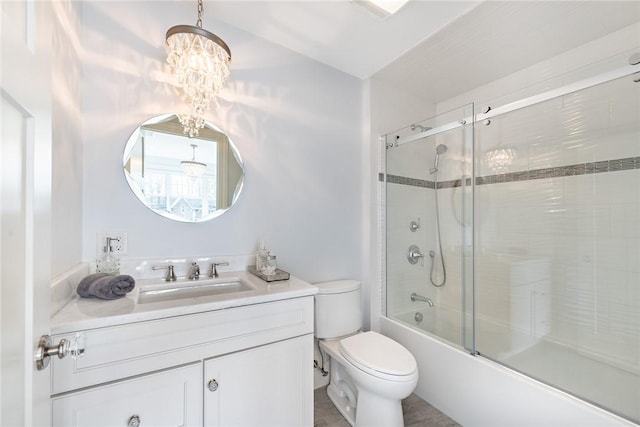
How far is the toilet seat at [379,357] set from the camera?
4.26ft

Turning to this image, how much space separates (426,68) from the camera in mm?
2016

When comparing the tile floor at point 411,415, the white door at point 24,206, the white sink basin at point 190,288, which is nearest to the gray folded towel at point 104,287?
the white sink basin at point 190,288

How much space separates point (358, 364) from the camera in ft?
4.58

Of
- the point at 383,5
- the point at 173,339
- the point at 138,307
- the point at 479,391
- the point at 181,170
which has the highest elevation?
the point at 383,5

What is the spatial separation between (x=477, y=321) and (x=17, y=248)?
2176 mm

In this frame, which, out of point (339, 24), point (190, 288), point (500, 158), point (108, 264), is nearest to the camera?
point (108, 264)

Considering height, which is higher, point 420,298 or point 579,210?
point 579,210

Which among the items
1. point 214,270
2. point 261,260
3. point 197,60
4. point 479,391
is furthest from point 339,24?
point 479,391

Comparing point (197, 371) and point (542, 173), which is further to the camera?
point (542, 173)

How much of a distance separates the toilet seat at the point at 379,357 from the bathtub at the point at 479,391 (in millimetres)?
352

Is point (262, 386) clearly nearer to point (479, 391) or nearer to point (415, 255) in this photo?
point (479, 391)

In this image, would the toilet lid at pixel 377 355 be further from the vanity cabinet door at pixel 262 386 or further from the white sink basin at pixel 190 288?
the white sink basin at pixel 190 288

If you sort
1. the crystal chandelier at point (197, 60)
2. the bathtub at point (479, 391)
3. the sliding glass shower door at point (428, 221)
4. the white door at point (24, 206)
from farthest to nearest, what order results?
the sliding glass shower door at point (428, 221), the crystal chandelier at point (197, 60), the bathtub at point (479, 391), the white door at point (24, 206)

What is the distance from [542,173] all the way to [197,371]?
93.4 inches
